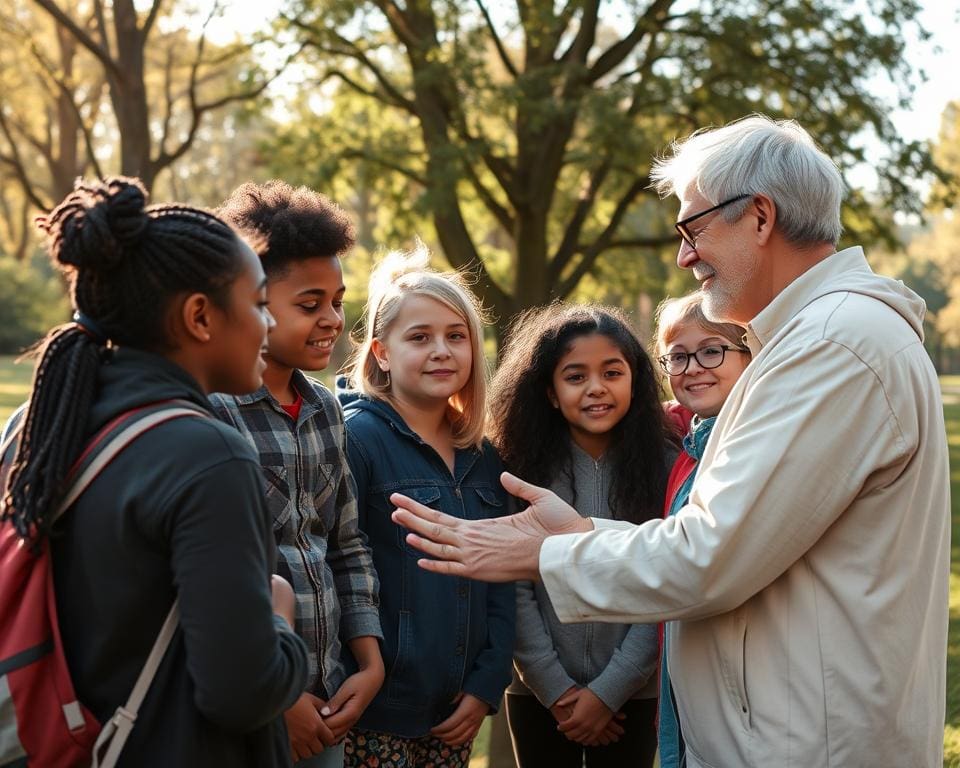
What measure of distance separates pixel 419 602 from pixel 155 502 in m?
1.81

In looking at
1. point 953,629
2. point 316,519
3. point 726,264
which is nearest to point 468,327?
point 316,519

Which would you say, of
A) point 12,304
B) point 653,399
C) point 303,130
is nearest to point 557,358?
point 653,399

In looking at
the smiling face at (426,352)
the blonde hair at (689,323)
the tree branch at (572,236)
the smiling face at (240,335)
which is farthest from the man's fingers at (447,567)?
the tree branch at (572,236)

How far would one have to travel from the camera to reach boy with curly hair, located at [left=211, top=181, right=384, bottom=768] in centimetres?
311

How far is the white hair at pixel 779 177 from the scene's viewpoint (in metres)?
2.70

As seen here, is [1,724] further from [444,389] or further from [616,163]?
[616,163]

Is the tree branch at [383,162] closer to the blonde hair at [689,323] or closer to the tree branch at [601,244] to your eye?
the tree branch at [601,244]

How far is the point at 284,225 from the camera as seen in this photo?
10.7 feet

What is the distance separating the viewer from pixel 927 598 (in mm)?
2424

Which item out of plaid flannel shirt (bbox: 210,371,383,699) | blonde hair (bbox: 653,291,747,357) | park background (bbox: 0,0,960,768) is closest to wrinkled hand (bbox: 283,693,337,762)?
plaid flannel shirt (bbox: 210,371,383,699)

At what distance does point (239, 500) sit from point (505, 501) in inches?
80.9

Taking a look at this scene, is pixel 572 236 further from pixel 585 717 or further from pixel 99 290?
pixel 99 290

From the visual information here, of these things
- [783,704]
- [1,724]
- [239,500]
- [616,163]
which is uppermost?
[616,163]

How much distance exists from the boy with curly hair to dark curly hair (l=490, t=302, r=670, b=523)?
832 mm
